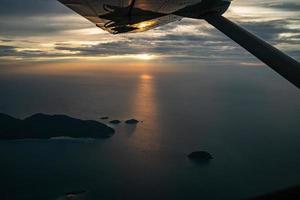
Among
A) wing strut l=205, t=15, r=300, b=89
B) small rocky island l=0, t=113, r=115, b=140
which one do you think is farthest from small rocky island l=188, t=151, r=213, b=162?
wing strut l=205, t=15, r=300, b=89

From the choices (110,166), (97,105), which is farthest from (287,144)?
(97,105)

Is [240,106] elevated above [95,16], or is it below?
below

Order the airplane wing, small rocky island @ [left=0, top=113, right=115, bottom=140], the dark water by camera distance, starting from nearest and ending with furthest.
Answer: the airplane wing < the dark water < small rocky island @ [left=0, top=113, right=115, bottom=140]

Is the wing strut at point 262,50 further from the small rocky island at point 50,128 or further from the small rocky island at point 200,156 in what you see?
the small rocky island at point 50,128

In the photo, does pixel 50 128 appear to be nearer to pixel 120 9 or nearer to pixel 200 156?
pixel 200 156

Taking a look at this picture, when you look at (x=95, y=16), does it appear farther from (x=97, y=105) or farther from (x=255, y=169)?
(x=97, y=105)

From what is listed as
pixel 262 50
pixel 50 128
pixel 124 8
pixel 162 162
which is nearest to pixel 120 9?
pixel 124 8

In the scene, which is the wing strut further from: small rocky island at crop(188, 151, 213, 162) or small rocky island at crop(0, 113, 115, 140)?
small rocky island at crop(0, 113, 115, 140)
